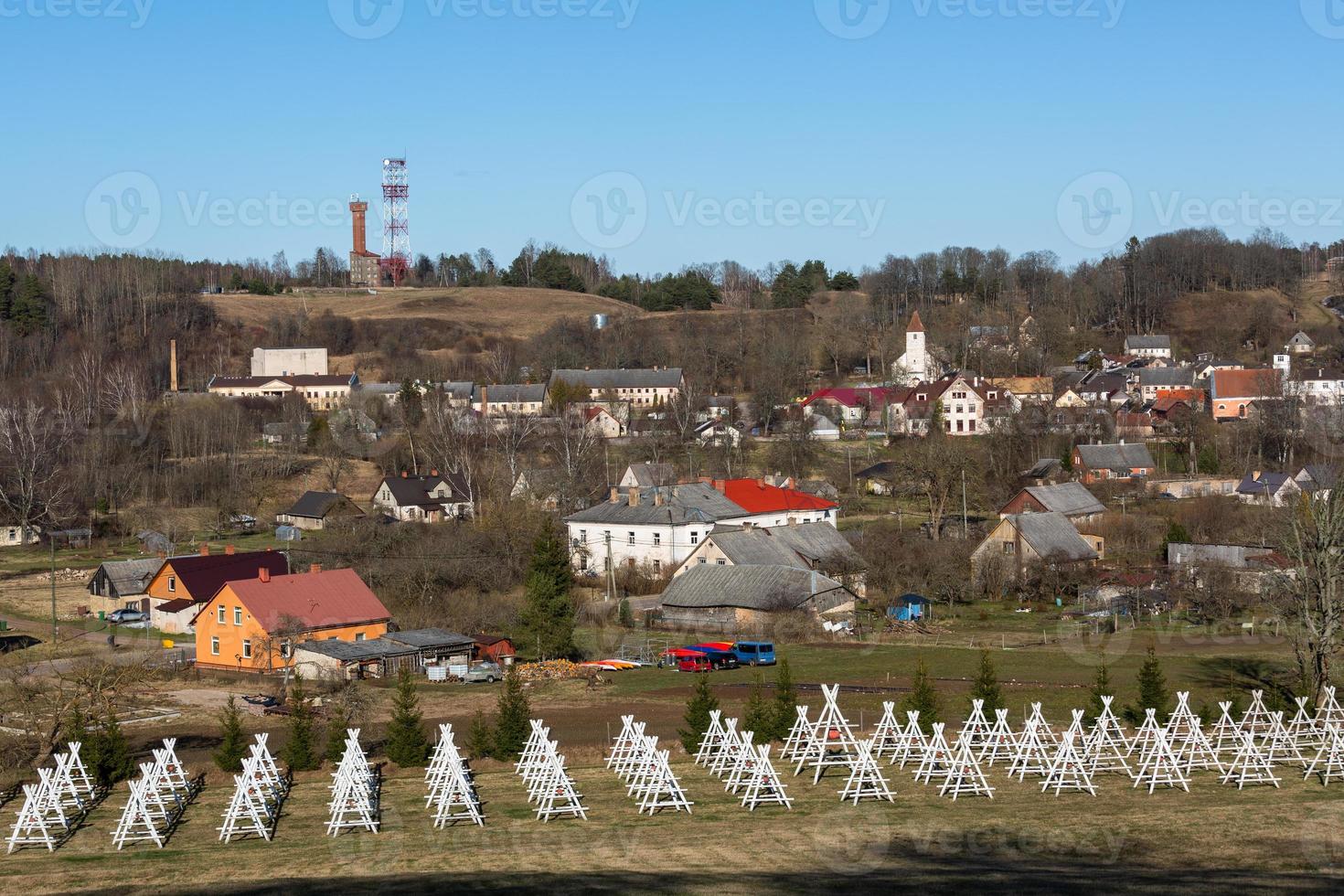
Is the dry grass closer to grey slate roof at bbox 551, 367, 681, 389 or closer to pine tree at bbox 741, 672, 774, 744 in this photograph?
pine tree at bbox 741, 672, 774, 744

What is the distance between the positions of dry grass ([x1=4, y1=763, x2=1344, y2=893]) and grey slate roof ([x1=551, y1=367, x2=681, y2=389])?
7502 centimetres

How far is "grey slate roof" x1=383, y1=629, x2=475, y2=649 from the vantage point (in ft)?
122

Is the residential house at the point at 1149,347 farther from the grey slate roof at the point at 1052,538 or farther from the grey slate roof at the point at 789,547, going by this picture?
the grey slate roof at the point at 789,547

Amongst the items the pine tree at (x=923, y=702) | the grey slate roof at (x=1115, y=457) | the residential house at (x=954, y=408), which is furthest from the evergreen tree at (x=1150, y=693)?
the residential house at (x=954, y=408)

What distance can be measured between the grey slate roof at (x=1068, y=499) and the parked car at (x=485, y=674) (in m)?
25.0

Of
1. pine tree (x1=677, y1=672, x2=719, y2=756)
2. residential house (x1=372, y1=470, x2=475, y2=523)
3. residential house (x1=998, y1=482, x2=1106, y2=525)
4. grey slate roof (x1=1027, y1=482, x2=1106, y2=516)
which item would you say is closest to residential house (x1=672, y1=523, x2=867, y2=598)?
→ residential house (x1=998, y1=482, x2=1106, y2=525)

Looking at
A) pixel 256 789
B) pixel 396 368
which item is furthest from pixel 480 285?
pixel 256 789

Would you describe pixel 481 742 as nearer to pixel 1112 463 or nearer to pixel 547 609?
pixel 547 609

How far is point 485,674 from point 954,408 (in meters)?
51.8

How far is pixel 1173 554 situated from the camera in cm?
4600

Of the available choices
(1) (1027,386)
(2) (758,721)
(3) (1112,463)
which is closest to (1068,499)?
(3) (1112,463)

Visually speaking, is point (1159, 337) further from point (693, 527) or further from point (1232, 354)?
point (693, 527)

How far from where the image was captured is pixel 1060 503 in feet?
182

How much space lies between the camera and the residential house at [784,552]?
150ft
